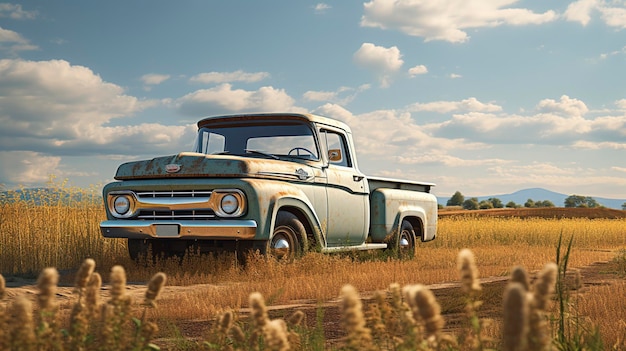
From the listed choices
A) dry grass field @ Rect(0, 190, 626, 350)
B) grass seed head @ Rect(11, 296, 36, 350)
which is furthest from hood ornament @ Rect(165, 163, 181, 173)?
grass seed head @ Rect(11, 296, 36, 350)

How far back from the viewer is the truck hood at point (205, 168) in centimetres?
864

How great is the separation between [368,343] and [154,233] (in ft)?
22.8

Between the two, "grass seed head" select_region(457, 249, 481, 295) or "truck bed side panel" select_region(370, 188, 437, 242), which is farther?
"truck bed side panel" select_region(370, 188, 437, 242)

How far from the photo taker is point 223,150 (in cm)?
1021

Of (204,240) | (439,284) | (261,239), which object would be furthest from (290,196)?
(439,284)

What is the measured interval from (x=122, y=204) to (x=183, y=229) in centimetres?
111

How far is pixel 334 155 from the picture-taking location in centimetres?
1031

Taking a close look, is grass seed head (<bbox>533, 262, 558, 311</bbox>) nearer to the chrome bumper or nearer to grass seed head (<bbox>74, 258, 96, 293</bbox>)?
grass seed head (<bbox>74, 258, 96, 293</bbox>)

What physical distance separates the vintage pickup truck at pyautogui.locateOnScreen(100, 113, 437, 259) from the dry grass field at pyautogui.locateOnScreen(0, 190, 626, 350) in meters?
0.33

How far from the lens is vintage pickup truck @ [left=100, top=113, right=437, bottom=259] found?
336 inches

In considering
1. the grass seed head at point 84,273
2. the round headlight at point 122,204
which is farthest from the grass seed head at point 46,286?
the round headlight at point 122,204

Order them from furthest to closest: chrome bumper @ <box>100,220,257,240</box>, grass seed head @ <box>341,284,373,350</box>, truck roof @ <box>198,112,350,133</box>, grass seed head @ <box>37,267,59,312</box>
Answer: truck roof @ <box>198,112,350,133</box>
chrome bumper @ <box>100,220,257,240</box>
grass seed head @ <box>37,267,59,312</box>
grass seed head @ <box>341,284,373,350</box>

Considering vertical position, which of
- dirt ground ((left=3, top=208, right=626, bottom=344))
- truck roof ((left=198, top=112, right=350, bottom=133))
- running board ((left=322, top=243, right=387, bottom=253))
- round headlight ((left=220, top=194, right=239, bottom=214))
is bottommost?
dirt ground ((left=3, top=208, right=626, bottom=344))

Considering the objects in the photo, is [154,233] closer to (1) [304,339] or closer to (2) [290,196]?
(2) [290,196]
